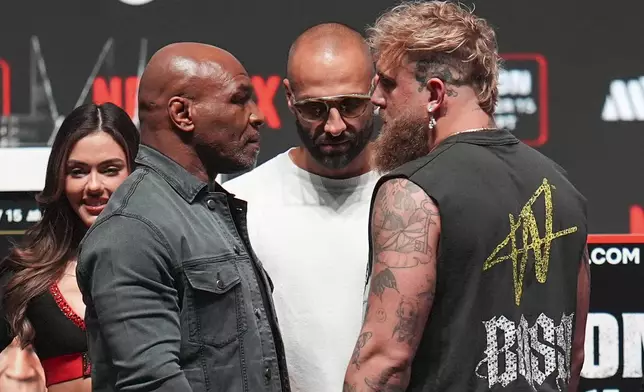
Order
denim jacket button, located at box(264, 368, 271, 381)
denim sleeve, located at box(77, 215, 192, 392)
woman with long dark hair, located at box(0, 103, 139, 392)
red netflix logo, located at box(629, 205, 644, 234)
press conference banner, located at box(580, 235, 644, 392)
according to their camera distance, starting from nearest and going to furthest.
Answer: denim sleeve, located at box(77, 215, 192, 392) → denim jacket button, located at box(264, 368, 271, 381) → woman with long dark hair, located at box(0, 103, 139, 392) → press conference banner, located at box(580, 235, 644, 392) → red netflix logo, located at box(629, 205, 644, 234)

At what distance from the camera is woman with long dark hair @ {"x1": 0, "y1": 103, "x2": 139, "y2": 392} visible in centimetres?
275

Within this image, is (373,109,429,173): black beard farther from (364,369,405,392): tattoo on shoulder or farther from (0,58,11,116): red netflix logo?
(0,58,11,116): red netflix logo

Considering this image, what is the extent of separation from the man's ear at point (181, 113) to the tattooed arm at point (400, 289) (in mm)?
427

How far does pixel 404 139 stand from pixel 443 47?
198 millimetres

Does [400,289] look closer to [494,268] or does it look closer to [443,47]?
[494,268]

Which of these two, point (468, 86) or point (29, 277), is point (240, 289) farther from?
point (29, 277)

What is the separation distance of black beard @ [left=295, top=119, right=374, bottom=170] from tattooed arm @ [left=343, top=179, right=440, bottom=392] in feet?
2.20

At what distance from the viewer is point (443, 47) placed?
207 centimetres

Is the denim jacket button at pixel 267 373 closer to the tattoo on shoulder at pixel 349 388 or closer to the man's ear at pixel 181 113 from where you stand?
the tattoo on shoulder at pixel 349 388

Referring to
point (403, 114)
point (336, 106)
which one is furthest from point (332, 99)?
point (403, 114)

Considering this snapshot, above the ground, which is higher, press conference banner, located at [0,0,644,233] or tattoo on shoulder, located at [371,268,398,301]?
press conference banner, located at [0,0,644,233]

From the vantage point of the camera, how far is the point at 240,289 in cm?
204

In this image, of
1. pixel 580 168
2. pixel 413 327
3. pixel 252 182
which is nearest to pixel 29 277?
pixel 252 182

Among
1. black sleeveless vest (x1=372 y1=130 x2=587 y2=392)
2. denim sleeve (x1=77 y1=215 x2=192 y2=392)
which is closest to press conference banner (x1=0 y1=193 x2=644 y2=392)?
black sleeveless vest (x1=372 y1=130 x2=587 y2=392)
